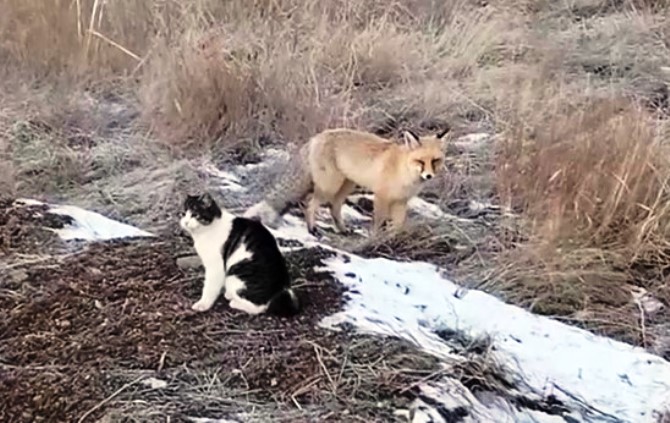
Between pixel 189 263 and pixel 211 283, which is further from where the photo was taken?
pixel 189 263

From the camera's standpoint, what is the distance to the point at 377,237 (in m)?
3.85

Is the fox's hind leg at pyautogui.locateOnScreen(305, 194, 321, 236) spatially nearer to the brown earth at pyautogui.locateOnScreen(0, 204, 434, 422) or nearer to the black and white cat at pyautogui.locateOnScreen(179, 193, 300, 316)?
the brown earth at pyautogui.locateOnScreen(0, 204, 434, 422)

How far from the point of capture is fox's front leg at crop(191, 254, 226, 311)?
294cm

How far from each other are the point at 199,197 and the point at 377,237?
947mm

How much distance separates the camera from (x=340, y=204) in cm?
406

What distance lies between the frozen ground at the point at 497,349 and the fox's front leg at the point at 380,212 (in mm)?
367

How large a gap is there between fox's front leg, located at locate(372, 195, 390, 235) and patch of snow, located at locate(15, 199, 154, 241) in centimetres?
83

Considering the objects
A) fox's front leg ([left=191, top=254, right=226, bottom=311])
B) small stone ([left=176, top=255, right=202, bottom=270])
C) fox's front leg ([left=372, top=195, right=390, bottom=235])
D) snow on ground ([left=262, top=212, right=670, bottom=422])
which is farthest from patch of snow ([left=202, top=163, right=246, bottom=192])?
fox's front leg ([left=191, top=254, right=226, bottom=311])

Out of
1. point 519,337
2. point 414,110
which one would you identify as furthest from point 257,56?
point 519,337

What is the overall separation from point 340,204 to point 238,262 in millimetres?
1158

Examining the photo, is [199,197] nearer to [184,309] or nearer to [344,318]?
[184,309]

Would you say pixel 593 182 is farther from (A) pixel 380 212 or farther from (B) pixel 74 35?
(B) pixel 74 35

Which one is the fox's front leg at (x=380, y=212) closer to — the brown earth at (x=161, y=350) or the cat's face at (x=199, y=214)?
the brown earth at (x=161, y=350)

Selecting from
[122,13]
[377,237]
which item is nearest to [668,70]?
[377,237]
